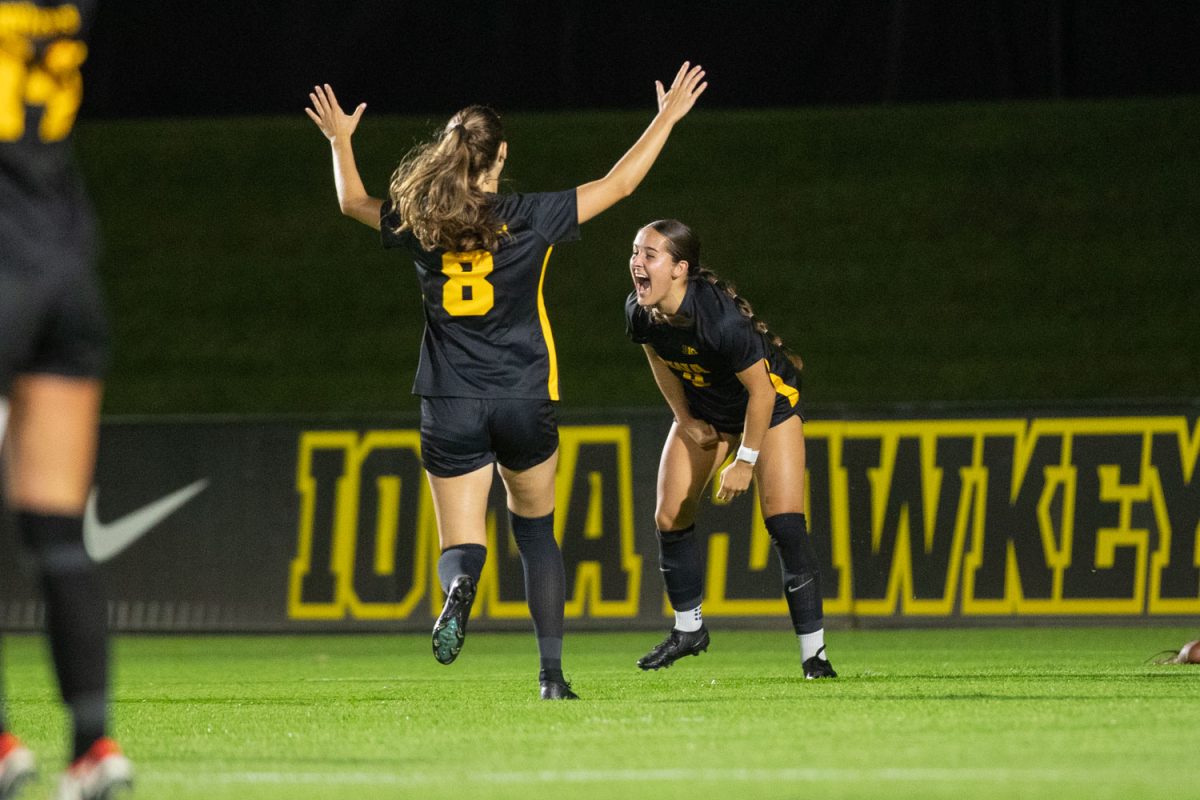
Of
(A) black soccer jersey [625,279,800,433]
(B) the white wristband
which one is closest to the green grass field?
(B) the white wristband

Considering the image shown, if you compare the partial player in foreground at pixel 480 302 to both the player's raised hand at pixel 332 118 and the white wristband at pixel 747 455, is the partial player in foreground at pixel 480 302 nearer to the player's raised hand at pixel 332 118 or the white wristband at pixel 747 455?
the player's raised hand at pixel 332 118

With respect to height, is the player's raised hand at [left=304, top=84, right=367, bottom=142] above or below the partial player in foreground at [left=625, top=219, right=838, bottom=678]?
above

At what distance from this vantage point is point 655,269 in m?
7.62

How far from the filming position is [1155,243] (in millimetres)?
18922

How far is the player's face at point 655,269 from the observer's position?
7629mm

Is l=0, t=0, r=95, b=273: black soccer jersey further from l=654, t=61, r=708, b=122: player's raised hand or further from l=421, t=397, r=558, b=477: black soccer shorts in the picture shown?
l=654, t=61, r=708, b=122: player's raised hand

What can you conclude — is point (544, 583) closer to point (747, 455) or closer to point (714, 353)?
point (747, 455)

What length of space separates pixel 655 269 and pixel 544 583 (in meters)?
1.53

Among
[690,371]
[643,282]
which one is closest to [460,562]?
[643,282]

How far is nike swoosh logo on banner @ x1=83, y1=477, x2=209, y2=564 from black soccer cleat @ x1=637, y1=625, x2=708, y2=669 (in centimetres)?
527

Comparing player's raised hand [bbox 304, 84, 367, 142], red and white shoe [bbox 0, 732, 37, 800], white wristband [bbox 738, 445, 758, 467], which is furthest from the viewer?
white wristband [bbox 738, 445, 758, 467]

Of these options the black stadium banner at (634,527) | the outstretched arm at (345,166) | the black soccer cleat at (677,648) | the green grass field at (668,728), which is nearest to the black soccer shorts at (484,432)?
the outstretched arm at (345,166)

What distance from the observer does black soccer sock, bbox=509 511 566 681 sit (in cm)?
670

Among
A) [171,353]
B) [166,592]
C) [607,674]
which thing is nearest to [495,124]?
[607,674]
